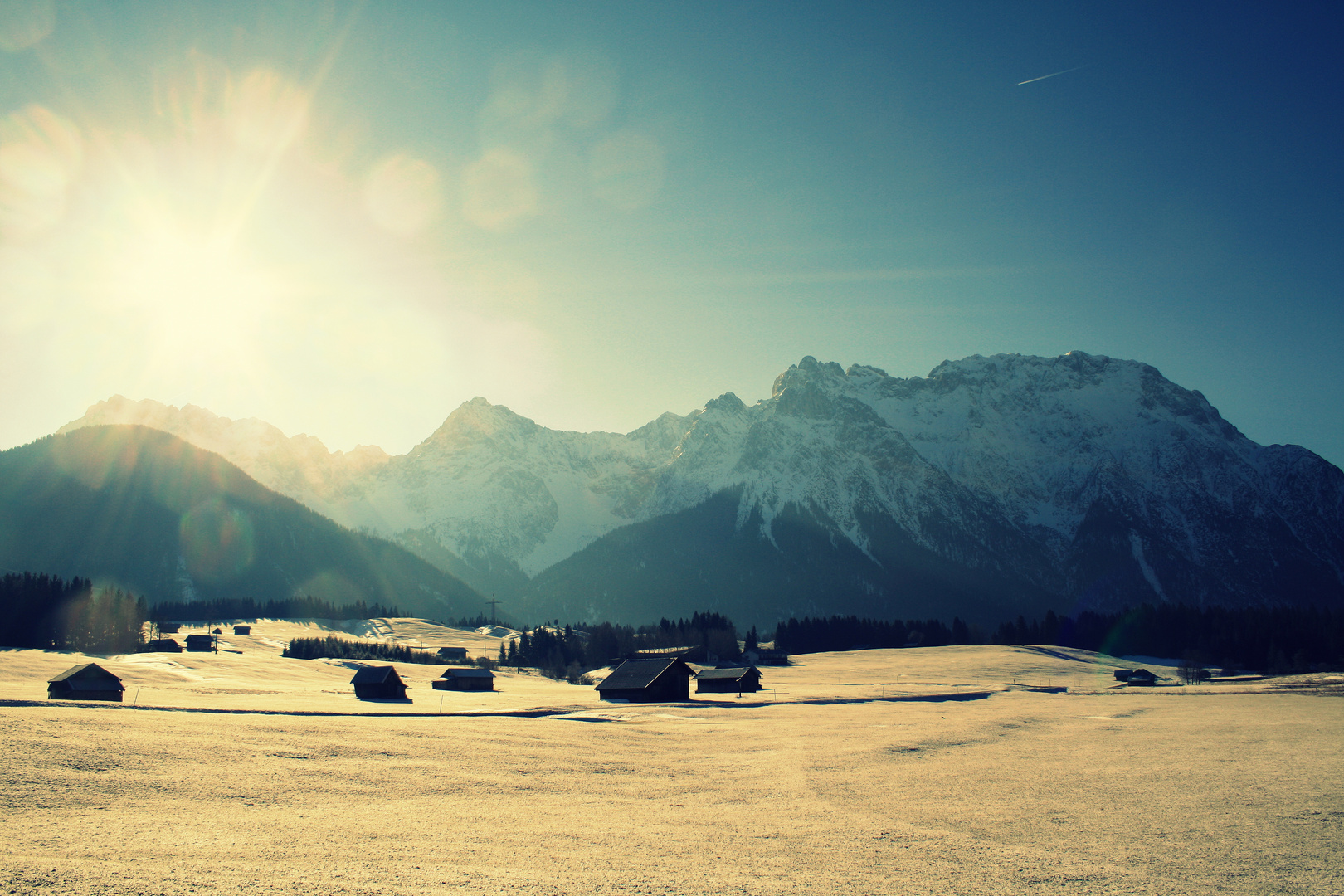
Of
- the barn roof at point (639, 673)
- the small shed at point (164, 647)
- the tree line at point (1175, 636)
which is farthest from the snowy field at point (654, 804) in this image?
the tree line at point (1175, 636)

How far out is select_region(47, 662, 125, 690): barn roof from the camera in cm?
5916

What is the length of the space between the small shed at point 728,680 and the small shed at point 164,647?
82816 millimetres

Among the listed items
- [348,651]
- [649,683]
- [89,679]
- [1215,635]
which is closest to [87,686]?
[89,679]

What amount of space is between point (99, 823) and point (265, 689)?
67001mm

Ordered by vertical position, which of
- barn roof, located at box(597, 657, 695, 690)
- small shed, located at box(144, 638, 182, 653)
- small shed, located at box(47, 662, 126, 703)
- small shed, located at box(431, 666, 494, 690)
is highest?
small shed, located at box(47, 662, 126, 703)

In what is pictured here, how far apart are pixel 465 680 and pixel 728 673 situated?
33.4 m

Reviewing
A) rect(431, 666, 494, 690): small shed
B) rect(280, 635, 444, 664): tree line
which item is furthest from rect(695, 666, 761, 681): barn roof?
rect(280, 635, 444, 664): tree line

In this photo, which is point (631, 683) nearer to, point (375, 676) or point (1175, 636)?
point (375, 676)

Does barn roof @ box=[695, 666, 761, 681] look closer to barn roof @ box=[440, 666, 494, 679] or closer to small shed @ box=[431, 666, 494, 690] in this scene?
small shed @ box=[431, 666, 494, 690]

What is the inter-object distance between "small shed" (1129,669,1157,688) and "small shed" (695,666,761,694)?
4940 centimetres

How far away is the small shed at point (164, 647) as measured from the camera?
121 metres

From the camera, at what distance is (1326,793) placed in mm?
28750

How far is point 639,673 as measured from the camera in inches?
3258

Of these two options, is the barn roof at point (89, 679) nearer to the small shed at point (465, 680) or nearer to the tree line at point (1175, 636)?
the small shed at point (465, 680)
